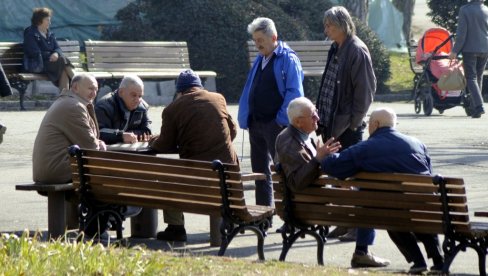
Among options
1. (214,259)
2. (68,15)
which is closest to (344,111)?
(214,259)

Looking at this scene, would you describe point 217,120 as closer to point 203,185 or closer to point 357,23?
point 203,185

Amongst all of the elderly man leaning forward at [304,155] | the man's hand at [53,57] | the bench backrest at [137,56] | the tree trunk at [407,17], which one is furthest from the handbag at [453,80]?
the tree trunk at [407,17]

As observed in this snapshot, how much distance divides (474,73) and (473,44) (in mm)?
484

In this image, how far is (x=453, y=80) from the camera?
70.9ft

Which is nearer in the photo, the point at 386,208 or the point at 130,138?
the point at 386,208

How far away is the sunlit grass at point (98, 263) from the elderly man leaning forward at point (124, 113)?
330 cm

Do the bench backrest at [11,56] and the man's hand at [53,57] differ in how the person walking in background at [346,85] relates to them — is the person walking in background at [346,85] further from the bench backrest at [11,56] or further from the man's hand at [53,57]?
the bench backrest at [11,56]

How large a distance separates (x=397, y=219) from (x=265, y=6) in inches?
729

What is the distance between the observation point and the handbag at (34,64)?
74.1ft

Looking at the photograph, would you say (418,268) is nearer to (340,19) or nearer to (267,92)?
(340,19)

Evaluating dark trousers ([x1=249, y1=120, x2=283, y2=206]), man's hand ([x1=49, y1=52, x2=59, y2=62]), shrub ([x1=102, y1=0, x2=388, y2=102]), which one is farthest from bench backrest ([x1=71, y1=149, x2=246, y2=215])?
shrub ([x1=102, y1=0, x2=388, y2=102])

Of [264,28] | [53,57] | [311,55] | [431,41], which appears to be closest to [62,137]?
[264,28]

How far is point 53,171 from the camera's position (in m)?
10.3

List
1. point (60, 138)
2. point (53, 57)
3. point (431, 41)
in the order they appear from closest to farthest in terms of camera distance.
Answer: point (60, 138) → point (53, 57) → point (431, 41)
